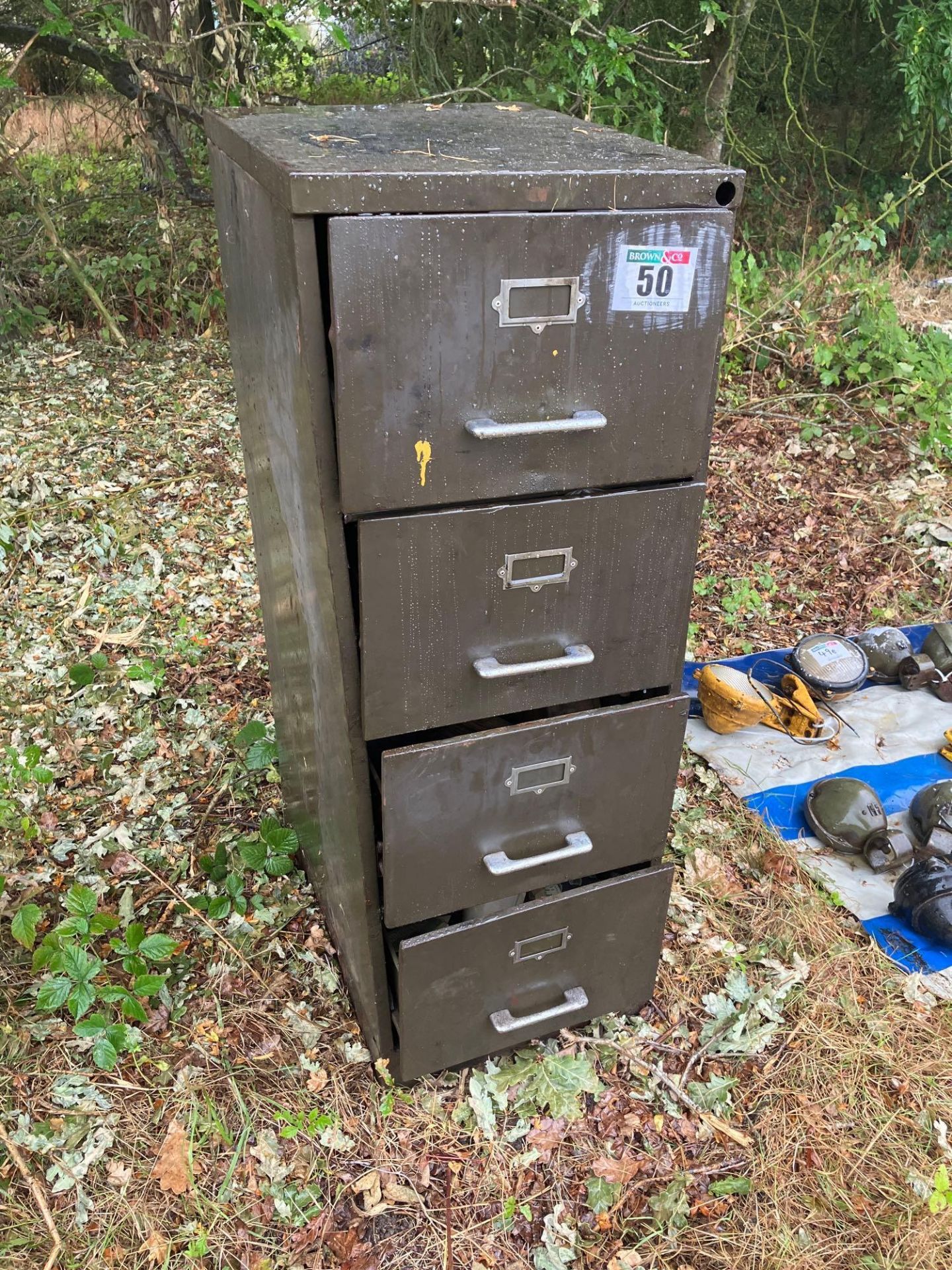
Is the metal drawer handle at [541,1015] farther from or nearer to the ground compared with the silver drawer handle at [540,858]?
nearer to the ground

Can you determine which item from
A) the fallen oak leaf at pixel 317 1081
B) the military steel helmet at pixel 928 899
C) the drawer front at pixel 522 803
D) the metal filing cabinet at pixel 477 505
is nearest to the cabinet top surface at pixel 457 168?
the metal filing cabinet at pixel 477 505

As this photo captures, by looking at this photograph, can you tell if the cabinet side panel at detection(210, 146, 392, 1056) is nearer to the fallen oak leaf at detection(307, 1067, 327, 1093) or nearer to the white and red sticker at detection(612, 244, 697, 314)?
the fallen oak leaf at detection(307, 1067, 327, 1093)

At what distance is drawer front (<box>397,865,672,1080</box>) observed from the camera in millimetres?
1731

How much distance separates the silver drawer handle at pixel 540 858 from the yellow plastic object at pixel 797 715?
5.36 ft

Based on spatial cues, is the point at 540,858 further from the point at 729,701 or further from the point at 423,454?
the point at 729,701

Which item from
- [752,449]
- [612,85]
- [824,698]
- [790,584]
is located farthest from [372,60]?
[824,698]

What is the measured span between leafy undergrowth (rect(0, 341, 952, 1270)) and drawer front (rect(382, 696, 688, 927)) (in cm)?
60

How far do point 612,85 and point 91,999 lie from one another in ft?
16.1

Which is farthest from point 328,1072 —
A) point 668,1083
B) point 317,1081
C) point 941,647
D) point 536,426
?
point 941,647

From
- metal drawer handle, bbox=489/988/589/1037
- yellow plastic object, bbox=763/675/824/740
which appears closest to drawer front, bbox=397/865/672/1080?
metal drawer handle, bbox=489/988/589/1037

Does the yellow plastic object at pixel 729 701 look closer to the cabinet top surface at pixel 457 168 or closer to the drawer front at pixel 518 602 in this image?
the drawer front at pixel 518 602

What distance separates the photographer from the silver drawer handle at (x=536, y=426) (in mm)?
1239

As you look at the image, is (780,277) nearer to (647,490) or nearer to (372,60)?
(372,60)

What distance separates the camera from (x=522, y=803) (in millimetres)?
1620
